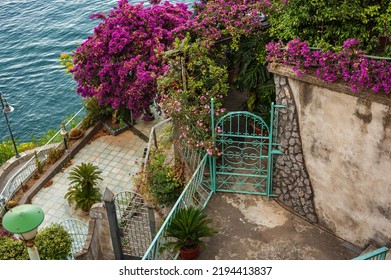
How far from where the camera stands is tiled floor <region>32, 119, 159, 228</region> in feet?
49.6

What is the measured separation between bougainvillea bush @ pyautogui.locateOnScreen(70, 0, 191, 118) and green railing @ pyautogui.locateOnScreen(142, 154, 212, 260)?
565cm

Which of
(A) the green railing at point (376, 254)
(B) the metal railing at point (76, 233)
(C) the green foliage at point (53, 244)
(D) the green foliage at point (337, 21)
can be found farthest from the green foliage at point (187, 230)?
(B) the metal railing at point (76, 233)

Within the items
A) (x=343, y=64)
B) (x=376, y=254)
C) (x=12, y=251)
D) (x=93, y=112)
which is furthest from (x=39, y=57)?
(x=376, y=254)

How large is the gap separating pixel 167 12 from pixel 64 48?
18323mm

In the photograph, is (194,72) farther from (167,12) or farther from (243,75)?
(167,12)

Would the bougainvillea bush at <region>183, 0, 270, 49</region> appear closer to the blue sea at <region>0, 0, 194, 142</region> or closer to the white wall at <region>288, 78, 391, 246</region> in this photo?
the white wall at <region>288, 78, 391, 246</region>

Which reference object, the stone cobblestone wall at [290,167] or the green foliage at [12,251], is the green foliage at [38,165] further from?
the stone cobblestone wall at [290,167]

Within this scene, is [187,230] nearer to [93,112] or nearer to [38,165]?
[38,165]

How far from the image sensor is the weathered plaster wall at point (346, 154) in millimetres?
7676

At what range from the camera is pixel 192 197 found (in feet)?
31.9

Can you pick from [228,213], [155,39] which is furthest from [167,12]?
[228,213]

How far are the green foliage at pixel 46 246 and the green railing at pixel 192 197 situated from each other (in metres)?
3.36

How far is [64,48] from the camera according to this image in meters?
32.9
